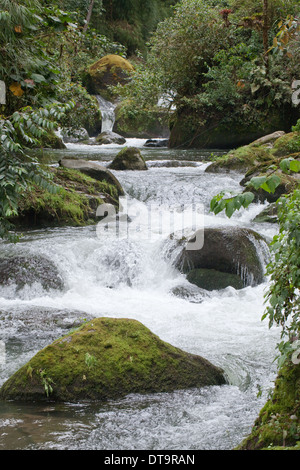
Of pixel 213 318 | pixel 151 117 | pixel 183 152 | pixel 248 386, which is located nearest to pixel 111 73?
pixel 151 117

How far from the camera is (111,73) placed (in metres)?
25.3

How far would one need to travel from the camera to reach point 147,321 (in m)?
6.36

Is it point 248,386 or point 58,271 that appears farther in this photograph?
point 58,271

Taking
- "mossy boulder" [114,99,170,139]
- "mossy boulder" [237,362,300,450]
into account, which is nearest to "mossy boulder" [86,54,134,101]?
"mossy boulder" [114,99,170,139]

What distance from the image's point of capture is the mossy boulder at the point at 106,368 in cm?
398

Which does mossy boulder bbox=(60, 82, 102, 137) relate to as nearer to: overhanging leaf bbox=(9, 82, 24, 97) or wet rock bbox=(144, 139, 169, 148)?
overhanging leaf bbox=(9, 82, 24, 97)

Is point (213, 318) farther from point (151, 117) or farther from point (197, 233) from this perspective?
point (151, 117)

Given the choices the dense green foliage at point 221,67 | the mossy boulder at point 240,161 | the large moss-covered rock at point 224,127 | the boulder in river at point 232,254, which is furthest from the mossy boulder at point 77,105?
the large moss-covered rock at point 224,127

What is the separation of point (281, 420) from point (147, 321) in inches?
146

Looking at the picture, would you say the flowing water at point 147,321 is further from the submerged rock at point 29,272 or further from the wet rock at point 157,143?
the wet rock at point 157,143

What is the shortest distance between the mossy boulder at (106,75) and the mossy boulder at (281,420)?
2370 cm

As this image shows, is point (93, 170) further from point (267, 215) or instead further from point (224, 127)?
point (224, 127)

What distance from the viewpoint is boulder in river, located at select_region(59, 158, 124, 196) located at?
1159cm

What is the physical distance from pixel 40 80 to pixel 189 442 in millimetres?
4590
